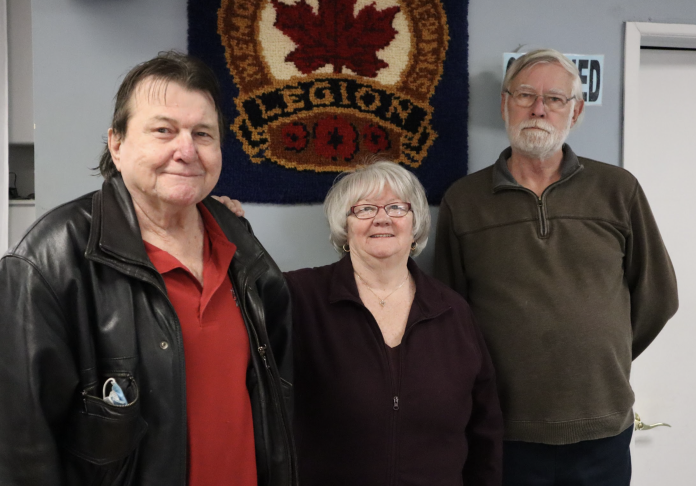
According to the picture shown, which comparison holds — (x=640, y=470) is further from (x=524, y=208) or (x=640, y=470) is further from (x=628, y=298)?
(x=524, y=208)

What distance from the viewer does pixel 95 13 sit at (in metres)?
1.80

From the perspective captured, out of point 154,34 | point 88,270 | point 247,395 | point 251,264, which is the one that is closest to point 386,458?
point 247,395

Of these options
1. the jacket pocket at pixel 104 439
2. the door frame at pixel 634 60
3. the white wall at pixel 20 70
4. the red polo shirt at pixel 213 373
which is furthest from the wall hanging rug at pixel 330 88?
the white wall at pixel 20 70

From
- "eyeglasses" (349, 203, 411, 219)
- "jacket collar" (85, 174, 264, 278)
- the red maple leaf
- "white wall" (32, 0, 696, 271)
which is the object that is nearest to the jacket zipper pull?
"jacket collar" (85, 174, 264, 278)

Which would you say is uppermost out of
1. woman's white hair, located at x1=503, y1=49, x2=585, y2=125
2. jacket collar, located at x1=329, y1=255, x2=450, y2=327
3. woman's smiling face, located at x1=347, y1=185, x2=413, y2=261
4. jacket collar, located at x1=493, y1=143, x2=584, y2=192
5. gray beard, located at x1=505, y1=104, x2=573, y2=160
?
woman's white hair, located at x1=503, y1=49, x2=585, y2=125

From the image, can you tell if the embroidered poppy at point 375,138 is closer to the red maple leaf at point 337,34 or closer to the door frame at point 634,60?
the red maple leaf at point 337,34

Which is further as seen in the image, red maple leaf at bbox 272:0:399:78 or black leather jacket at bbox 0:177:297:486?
red maple leaf at bbox 272:0:399:78

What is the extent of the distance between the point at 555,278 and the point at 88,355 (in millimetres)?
1257

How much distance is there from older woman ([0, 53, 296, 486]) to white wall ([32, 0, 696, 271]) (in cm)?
62

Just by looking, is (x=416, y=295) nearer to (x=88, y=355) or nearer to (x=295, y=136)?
(x=295, y=136)

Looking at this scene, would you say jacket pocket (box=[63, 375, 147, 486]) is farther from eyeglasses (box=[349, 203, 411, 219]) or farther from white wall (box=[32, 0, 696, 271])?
white wall (box=[32, 0, 696, 271])

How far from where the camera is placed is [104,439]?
40.7 inches

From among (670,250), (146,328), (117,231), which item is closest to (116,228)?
(117,231)

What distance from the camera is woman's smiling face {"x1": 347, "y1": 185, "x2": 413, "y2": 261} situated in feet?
5.27
